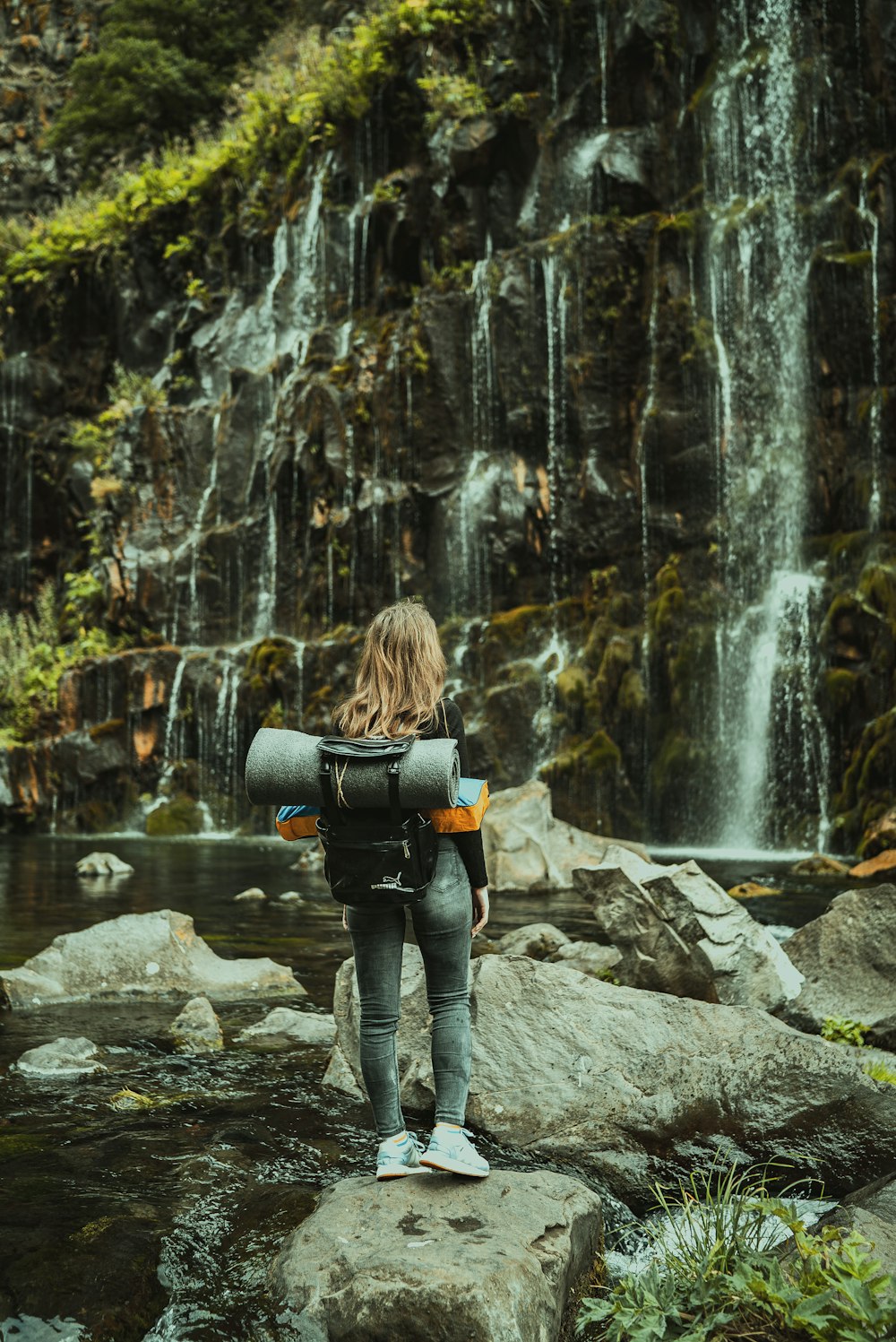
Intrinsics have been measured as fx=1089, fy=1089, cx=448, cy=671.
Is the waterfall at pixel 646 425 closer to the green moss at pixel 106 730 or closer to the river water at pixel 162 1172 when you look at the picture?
the green moss at pixel 106 730

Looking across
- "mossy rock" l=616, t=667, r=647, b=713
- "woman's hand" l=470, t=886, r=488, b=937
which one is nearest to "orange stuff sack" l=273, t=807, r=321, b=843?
"woman's hand" l=470, t=886, r=488, b=937

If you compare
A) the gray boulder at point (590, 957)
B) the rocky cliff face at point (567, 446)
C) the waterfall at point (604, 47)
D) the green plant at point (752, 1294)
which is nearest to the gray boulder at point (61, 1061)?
the gray boulder at point (590, 957)

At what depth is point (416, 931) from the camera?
13.2ft

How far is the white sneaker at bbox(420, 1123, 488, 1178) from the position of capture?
387cm

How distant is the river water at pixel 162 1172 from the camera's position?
358cm

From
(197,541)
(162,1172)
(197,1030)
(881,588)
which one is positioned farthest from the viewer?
(197,541)

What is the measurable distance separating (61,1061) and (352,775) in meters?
3.91

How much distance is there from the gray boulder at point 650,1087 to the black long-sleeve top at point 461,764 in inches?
58.5

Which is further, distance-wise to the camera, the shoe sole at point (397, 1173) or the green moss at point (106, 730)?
the green moss at point (106, 730)

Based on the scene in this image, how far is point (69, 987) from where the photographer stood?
8766 mm

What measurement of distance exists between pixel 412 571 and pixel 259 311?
12342mm

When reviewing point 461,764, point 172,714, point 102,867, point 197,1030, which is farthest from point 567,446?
point 461,764

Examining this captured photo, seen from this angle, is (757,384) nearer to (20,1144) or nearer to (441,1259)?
(20,1144)

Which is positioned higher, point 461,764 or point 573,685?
point 461,764
